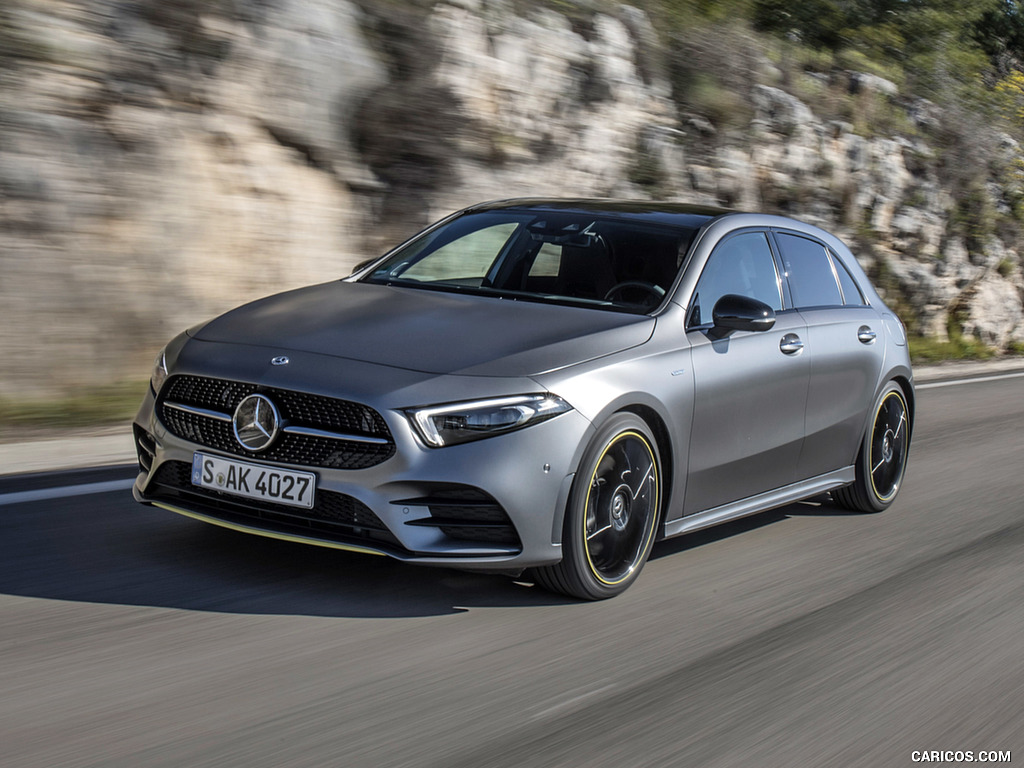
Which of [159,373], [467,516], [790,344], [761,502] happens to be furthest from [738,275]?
[159,373]

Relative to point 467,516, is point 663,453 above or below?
above

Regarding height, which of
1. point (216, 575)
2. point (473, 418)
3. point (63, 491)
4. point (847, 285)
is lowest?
point (63, 491)

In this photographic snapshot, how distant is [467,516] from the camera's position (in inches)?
175

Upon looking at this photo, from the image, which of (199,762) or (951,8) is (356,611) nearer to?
(199,762)

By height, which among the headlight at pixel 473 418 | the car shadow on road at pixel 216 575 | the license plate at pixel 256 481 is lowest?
the car shadow on road at pixel 216 575

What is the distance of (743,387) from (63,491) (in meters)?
3.29

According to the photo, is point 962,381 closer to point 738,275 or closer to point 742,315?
point 738,275

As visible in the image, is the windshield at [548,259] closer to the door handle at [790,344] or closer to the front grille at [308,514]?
the door handle at [790,344]

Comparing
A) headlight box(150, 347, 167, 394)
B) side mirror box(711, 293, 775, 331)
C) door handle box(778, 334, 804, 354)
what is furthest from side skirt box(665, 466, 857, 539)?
headlight box(150, 347, 167, 394)

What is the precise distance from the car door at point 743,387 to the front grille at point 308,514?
1.49 metres

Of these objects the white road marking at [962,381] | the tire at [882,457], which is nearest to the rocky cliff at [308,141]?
the white road marking at [962,381]

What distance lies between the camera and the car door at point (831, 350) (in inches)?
247

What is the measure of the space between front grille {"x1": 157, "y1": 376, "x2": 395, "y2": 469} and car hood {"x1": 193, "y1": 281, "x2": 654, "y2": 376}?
25 cm

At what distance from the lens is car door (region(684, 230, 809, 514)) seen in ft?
17.6
